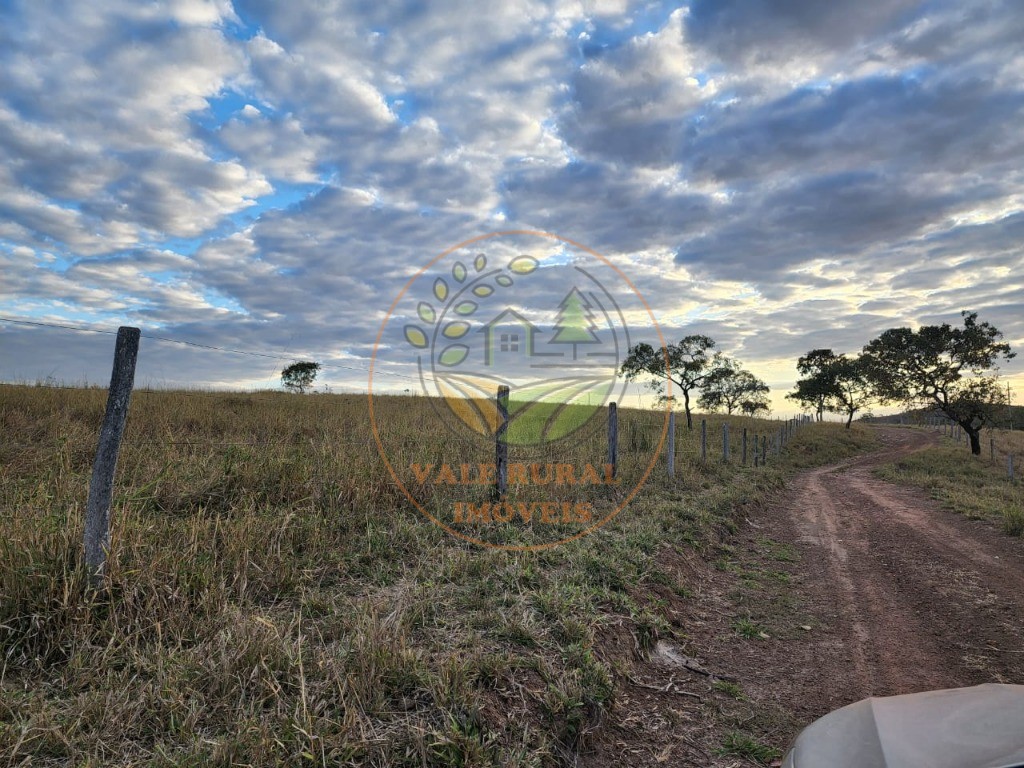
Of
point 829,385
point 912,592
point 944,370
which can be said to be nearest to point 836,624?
point 912,592

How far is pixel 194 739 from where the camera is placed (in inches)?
114

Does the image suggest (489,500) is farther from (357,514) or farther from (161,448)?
(161,448)

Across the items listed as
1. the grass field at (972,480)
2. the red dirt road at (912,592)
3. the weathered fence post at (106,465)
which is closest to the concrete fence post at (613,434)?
the red dirt road at (912,592)

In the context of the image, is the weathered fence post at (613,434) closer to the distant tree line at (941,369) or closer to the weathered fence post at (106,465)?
the weathered fence post at (106,465)

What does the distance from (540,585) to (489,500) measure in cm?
273

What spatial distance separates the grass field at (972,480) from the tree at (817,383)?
78.0 ft

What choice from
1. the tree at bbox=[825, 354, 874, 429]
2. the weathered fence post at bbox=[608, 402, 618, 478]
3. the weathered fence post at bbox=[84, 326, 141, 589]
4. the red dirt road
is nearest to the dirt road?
the red dirt road

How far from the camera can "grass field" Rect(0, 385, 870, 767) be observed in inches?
118

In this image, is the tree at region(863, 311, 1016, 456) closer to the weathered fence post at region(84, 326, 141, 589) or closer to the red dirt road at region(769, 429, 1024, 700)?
the red dirt road at region(769, 429, 1024, 700)

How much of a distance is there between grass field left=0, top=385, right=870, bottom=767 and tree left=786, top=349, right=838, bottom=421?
5723cm

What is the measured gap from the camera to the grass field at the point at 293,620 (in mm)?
2994

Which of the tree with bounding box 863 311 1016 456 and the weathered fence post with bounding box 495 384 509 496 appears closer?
the weathered fence post with bounding box 495 384 509 496

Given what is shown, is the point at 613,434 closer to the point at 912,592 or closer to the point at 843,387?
the point at 912,592

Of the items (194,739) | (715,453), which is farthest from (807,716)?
(715,453)
